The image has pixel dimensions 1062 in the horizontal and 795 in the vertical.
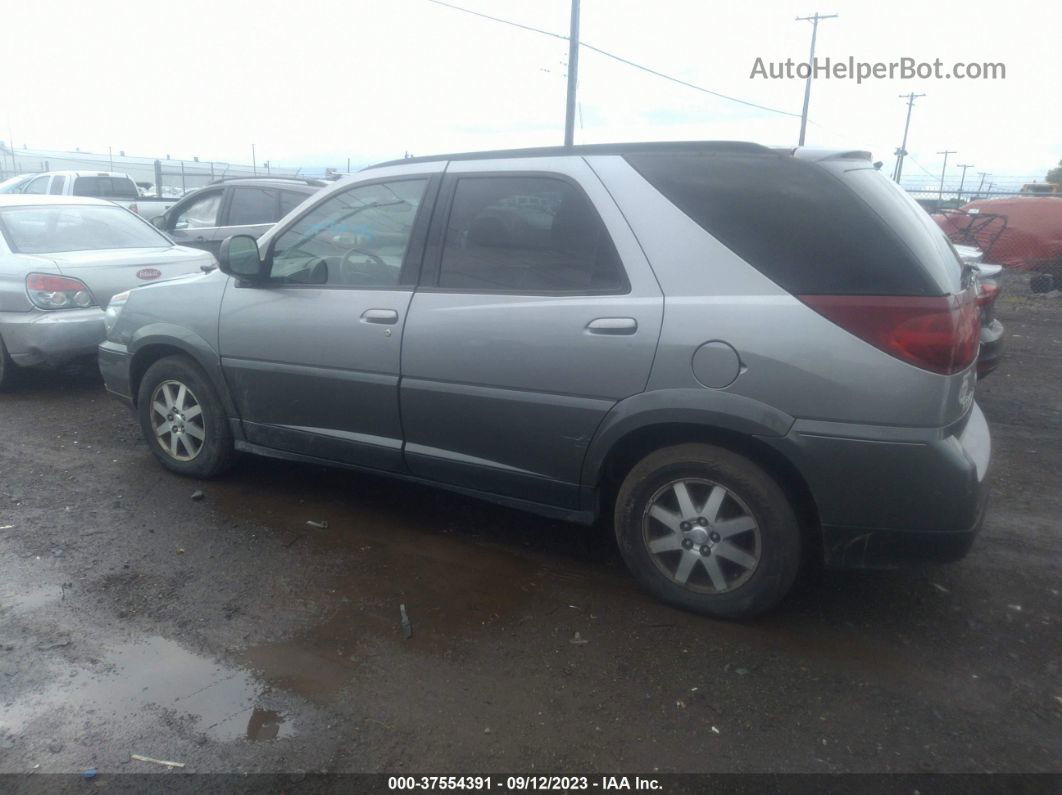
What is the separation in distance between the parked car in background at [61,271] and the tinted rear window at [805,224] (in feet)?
17.1

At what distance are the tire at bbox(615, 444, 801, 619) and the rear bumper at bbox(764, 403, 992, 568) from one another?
18cm

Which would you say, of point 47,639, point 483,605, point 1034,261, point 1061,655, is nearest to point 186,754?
point 47,639

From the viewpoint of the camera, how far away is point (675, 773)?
2.61 metres

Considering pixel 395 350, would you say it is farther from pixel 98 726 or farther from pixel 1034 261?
pixel 1034 261

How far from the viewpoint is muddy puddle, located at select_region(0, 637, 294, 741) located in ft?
9.34

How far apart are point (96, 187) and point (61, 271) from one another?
1130 centimetres

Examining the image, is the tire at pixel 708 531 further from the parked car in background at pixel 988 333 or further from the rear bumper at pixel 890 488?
the parked car in background at pixel 988 333

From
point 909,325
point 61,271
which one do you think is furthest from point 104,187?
point 909,325

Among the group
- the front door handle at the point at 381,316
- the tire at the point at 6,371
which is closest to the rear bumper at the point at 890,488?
the front door handle at the point at 381,316

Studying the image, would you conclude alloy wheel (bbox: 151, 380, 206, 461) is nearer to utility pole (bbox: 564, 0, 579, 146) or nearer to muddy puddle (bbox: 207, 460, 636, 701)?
muddy puddle (bbox: 207, 460, 636, 701)

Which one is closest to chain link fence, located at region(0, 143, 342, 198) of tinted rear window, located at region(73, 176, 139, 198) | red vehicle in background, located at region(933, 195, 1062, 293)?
tinted rear window, located at region(73, 176, 139, 198)

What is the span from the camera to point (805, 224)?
316 cm

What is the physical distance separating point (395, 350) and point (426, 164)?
0.95 m

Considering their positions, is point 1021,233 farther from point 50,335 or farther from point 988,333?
point 50,335
